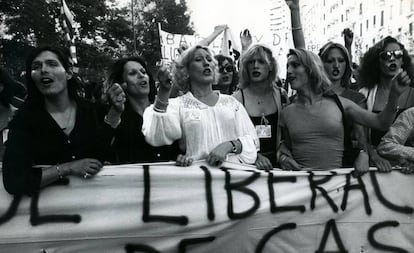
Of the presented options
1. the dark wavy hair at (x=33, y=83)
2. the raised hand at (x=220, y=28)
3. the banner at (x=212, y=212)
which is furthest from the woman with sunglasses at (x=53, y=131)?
the raised hand at (x=220, y=28)

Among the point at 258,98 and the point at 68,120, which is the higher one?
the point at 258,98

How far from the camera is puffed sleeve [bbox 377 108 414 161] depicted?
3404 mm

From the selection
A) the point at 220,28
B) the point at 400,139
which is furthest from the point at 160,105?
the point at 220,28

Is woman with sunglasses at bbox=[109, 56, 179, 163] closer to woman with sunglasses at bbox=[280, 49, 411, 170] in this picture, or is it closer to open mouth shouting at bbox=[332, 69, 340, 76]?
woman with sunglasses at bbox=[280, 49, 411, 170]

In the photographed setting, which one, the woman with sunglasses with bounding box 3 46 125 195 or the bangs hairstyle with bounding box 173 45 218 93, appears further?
the bangs hairstyle with bounding box 173 45 218 93

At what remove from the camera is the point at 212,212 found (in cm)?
317

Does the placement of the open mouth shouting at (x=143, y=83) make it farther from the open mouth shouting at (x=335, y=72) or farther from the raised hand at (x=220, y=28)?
the raised hand at (x=220, y=28)

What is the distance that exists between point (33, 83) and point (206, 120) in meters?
1.10

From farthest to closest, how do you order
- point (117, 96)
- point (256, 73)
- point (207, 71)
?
point (256, 73)
point (207, 71)
point (117, 96)

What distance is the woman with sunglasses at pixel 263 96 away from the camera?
3783 mm

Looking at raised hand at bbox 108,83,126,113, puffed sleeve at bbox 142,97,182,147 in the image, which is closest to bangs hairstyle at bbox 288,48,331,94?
puffed sleeve at bbox 142,97,182,147

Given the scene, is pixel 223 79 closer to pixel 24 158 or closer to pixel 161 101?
pixel 161 101

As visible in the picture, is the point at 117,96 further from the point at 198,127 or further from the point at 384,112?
the point at 384,112

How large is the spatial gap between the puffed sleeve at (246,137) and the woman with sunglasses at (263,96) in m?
0.28
